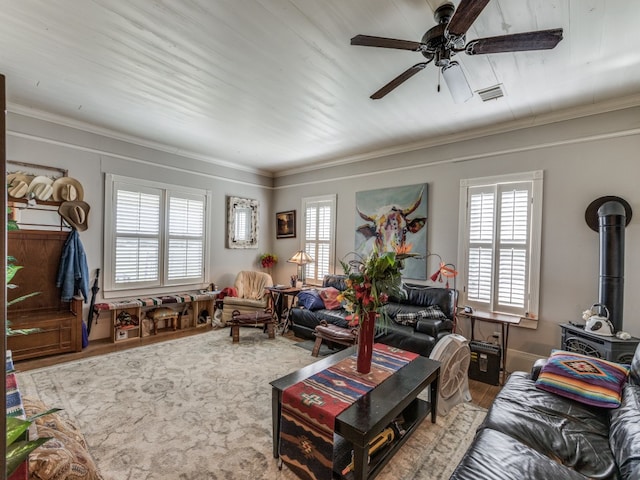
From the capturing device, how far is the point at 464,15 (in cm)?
151

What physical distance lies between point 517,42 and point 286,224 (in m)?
4.89

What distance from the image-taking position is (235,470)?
1.89 m

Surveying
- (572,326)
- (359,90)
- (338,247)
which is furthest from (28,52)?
(572,326)

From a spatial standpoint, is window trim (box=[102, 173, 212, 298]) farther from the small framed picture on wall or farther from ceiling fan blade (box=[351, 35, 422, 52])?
ceiling fan blade (box=[351, 35, 422, 52])

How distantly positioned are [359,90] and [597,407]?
9.77ft

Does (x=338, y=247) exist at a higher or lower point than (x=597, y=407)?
higher

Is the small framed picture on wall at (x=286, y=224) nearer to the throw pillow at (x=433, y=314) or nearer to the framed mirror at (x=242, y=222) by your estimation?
the framed mirror at (x=242, y=222)

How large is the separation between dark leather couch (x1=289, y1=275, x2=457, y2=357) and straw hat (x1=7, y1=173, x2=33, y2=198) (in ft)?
12.1

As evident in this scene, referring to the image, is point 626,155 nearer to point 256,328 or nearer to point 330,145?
point 330,145

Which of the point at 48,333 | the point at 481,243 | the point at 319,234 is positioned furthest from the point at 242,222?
the point at 481,243

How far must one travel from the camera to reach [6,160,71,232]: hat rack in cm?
352

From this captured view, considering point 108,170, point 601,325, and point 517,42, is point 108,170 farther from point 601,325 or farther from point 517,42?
point 601,325

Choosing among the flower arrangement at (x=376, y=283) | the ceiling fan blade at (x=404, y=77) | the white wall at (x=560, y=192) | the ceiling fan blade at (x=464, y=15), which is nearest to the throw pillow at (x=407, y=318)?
the white wall at (x=560, y=192)

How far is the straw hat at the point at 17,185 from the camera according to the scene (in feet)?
11.2
